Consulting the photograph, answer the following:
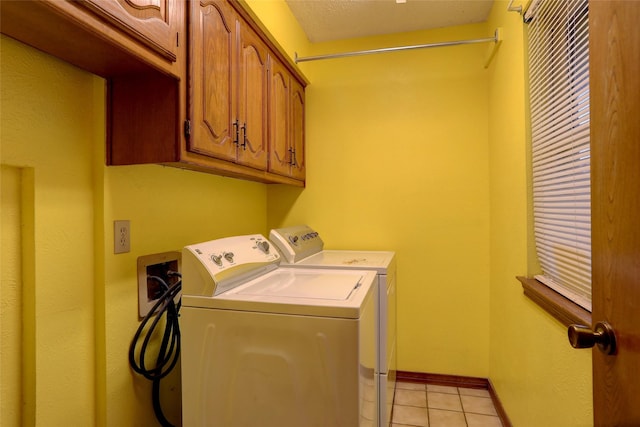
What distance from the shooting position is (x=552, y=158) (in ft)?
4.52

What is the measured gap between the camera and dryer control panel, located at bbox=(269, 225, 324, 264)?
1.92 meters

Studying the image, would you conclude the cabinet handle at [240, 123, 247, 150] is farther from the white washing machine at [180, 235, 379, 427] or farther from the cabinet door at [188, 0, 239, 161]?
the white washing machine at [180, 235, 379, 427]

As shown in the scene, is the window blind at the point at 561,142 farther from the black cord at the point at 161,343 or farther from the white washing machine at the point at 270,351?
the black cord at the point at 161,343

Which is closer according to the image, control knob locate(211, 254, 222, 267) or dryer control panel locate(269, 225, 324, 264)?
control knob locate(211, 254, 222, 267)

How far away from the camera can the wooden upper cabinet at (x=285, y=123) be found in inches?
79.1

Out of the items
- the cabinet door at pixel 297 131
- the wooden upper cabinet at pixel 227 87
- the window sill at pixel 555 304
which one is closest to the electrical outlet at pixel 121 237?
the wooden upper cabinet at pixel 227 87

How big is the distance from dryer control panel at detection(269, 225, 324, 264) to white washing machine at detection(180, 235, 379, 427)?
0.53 metres

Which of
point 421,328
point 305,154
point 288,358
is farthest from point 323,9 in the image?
point 421,328

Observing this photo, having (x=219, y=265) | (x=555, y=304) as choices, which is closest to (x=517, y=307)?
(x=555, y=304)

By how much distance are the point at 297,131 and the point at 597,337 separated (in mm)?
2117

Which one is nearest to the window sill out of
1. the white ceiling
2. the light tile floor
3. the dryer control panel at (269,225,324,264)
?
the light tile floor

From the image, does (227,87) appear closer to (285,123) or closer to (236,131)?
(236,131)

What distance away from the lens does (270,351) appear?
1182mm

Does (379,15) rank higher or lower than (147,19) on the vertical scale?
higher
